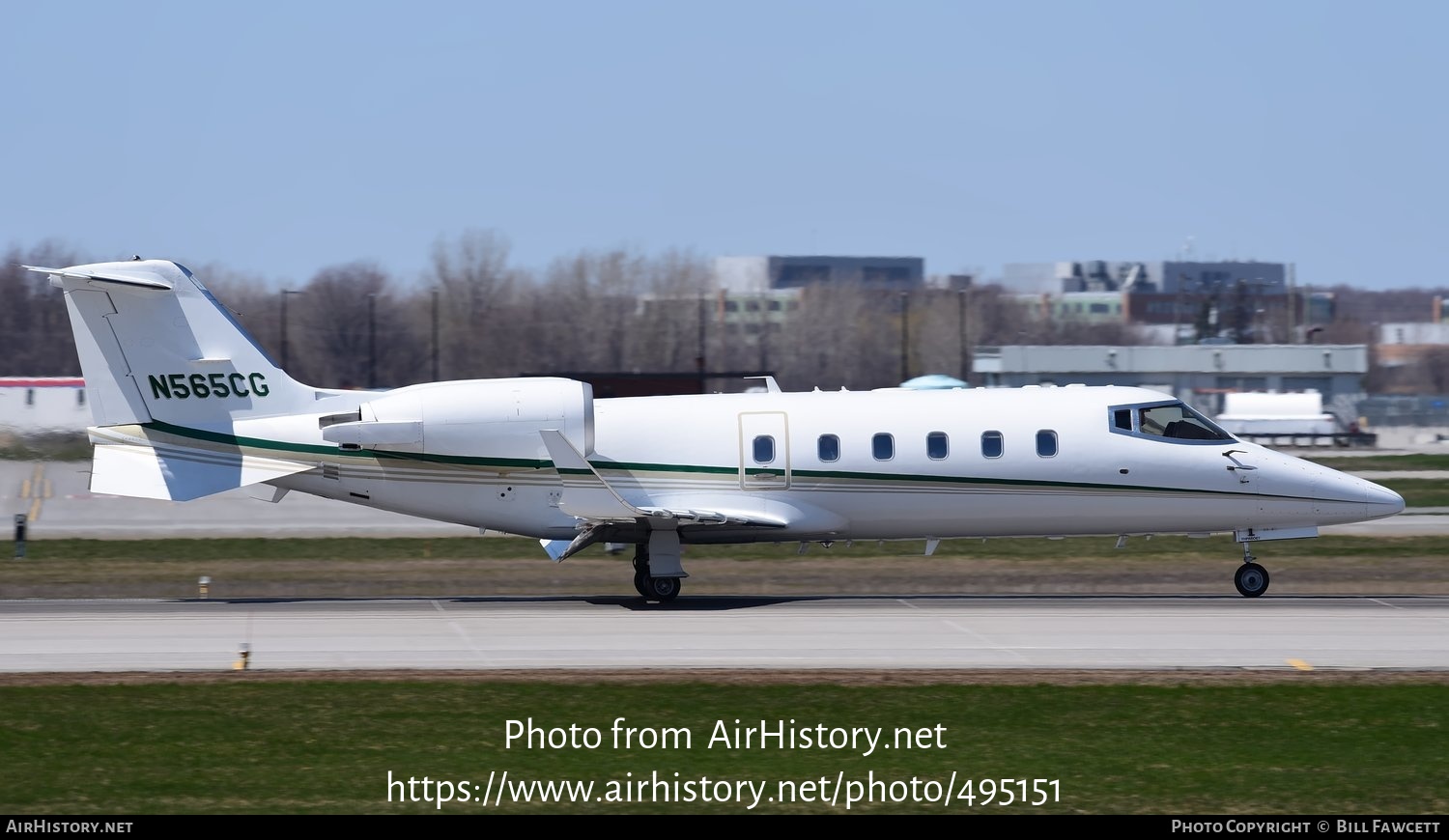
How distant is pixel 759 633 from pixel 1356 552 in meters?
18.1

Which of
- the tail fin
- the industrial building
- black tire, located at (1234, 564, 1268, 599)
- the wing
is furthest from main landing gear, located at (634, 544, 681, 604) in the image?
the industrial building

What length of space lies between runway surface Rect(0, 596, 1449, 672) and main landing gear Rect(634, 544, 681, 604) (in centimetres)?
21

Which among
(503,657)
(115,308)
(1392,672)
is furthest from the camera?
(115,308)

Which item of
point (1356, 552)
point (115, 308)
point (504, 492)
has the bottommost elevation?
point (1356, 552)

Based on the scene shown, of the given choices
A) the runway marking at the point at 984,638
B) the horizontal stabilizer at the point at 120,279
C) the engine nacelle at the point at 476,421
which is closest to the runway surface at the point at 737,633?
the runway marking at the point at 984,638

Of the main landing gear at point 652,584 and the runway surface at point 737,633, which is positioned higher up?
the main landing gear at point 652,584

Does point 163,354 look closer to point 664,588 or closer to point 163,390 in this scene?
point 163,390

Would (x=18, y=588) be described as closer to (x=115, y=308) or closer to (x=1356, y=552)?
(x=115, y=308)

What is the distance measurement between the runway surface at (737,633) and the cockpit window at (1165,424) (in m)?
2.57

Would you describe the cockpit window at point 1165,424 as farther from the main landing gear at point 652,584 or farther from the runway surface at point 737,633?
the main landing gear at point 652,584

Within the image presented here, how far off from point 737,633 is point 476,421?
568 cm

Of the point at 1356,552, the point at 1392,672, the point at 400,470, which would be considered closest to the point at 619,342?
the point at 1356,552

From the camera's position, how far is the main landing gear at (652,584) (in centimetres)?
2488

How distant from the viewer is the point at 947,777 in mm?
13562
